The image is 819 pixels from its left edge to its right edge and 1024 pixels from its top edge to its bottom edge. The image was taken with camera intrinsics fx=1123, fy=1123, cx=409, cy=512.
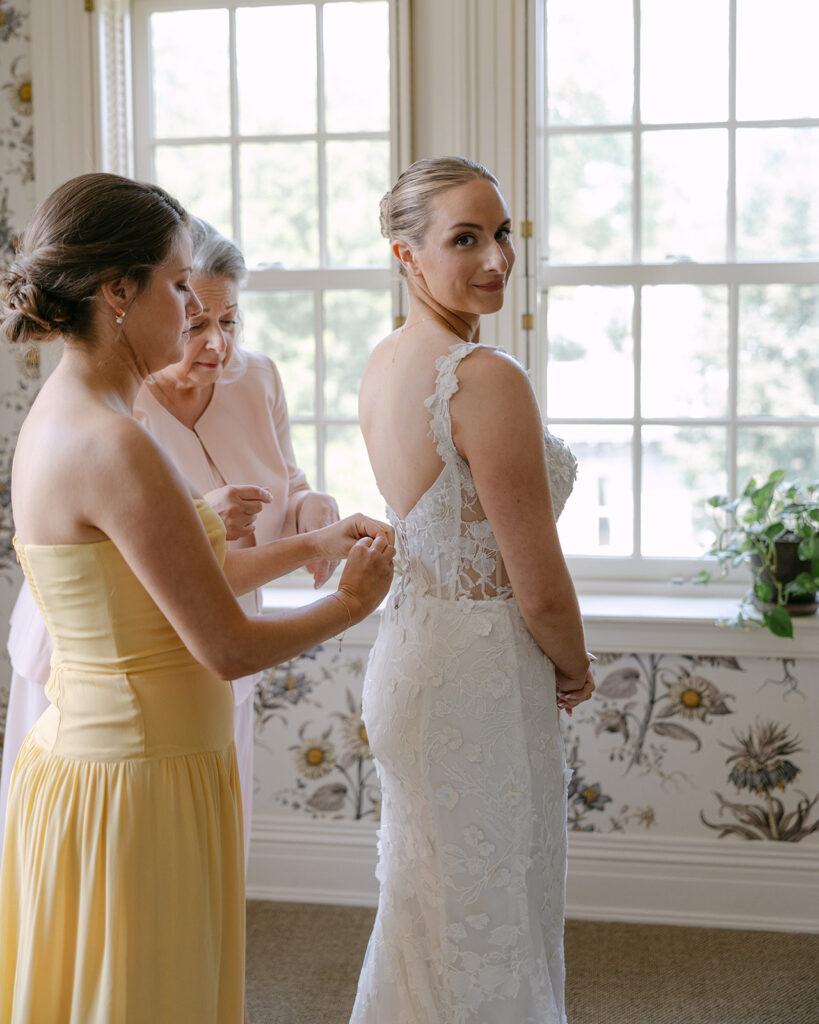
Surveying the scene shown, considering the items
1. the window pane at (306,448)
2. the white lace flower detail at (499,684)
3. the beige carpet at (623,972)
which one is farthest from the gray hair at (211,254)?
the beige carpet at (623,972)

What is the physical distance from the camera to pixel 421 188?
75.9 inches

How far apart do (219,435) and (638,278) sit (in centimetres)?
Answer: 150

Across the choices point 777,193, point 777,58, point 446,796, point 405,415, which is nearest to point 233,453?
point 405,415

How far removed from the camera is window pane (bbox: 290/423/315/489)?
11.5 ft

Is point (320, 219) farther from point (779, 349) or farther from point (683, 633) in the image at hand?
point (683, 633)

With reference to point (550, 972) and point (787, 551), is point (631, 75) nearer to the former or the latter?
Answer: point (787, 551)

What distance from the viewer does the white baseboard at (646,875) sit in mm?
3113

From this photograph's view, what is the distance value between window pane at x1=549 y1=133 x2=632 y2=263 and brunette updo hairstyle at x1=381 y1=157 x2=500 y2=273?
1.45 meters

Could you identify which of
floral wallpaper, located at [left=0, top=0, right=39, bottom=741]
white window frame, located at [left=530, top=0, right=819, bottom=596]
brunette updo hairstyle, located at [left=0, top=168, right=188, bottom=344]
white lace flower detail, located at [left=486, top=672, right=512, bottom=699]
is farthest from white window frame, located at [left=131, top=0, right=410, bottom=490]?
brunette updo hairstyle, located at [left=0, top=168, right=188, bottom=344]

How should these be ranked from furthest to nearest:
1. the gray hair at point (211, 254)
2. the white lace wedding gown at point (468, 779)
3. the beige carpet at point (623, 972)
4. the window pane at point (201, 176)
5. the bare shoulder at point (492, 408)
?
the window pane at point (201, 176) < the beige carpet at point (623, 972) < the gray hair at point (211, 254) < the white lace wedding gown at point (468, 779) < the bare shoulder at point (492, 408)

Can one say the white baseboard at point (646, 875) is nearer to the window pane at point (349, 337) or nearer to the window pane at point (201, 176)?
the window pane at point (349, 337)

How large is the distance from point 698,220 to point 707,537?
93 centimetres

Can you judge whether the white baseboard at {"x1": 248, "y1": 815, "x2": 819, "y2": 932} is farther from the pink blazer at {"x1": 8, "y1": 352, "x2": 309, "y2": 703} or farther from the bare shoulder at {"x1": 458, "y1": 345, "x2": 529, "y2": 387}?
the bare shoulder at {"x1": 458, "y1": 345, "x2": 529, "y2": 387}

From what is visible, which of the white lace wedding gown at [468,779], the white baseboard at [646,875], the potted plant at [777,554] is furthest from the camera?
the white baseboard at [646,875]
